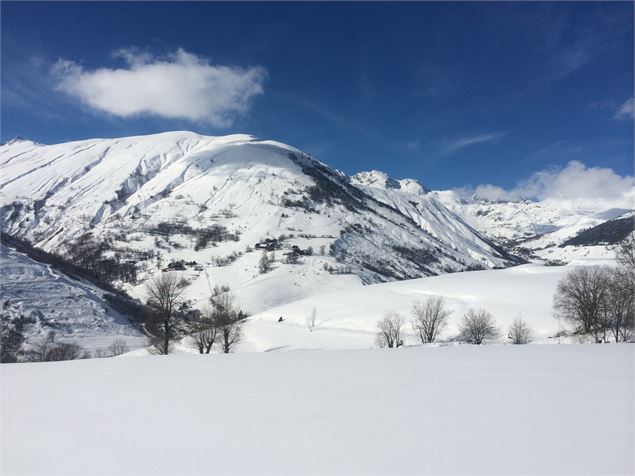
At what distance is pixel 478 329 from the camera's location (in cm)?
5275

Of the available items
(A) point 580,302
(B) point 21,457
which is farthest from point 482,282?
(B) point 21,457

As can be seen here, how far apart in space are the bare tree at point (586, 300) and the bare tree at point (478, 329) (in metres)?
9.49

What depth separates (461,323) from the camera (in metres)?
60.1

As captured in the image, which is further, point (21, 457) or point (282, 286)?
point (282, 286)

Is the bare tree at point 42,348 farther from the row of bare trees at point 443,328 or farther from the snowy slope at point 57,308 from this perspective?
the row of bare trees at point 443,328

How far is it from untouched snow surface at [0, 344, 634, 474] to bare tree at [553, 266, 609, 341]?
113 ft

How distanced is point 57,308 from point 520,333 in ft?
294

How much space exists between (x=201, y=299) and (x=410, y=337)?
101 m

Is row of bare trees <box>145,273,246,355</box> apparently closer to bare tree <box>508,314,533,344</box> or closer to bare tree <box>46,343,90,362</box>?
bare tree <box>46,343,90,362</box>

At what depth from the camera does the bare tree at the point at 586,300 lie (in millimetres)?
41094

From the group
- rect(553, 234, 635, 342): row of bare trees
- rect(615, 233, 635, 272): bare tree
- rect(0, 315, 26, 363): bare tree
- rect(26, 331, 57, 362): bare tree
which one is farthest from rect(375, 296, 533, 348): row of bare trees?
rect(0, 315, 26, 363): bare tree

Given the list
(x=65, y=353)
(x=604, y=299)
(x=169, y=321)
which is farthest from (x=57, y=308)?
(x=604, y=299)

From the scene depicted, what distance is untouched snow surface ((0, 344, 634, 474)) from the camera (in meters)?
6.26

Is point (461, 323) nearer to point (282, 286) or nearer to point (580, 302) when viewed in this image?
point (580, 302)
